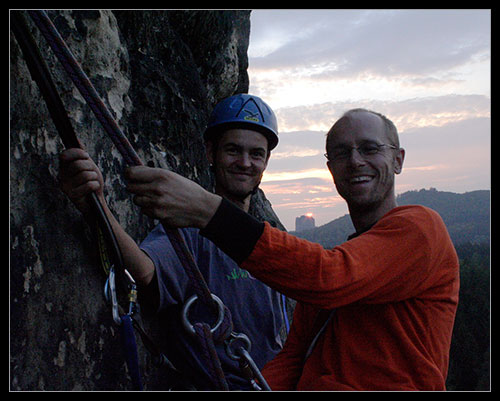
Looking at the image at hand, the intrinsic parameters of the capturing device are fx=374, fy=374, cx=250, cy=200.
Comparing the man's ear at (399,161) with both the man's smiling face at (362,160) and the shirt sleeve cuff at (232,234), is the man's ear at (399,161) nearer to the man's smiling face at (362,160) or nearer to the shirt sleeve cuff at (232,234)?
the man's smiling face at (362,160)

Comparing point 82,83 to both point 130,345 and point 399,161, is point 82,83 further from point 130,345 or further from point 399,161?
point 399,161

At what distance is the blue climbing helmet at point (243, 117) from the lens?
3105 mm

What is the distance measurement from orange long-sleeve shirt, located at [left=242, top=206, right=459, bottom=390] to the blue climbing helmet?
168 cm

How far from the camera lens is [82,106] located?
202cm

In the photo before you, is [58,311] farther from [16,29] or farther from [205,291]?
[16,29]

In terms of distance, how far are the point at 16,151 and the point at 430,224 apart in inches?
70.9

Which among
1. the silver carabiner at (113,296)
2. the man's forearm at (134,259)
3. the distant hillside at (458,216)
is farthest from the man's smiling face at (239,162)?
the distant hillside at (458,216)

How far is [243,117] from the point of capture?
3105 mm

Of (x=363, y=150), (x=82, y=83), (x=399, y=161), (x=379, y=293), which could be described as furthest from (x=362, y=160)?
(x=82, y=83)

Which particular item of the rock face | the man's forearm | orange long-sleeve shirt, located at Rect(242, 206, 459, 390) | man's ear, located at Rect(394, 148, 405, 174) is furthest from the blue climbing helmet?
orange long-sleeve shirt, located at Rect(242, 206, 459, 390)

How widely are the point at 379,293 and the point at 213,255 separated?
1.31 m

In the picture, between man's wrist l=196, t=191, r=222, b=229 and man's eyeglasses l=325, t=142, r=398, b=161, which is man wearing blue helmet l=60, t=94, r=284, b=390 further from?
man's eyeglasses l=325, t=142, r=398, b=161

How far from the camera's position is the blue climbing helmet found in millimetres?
3105
